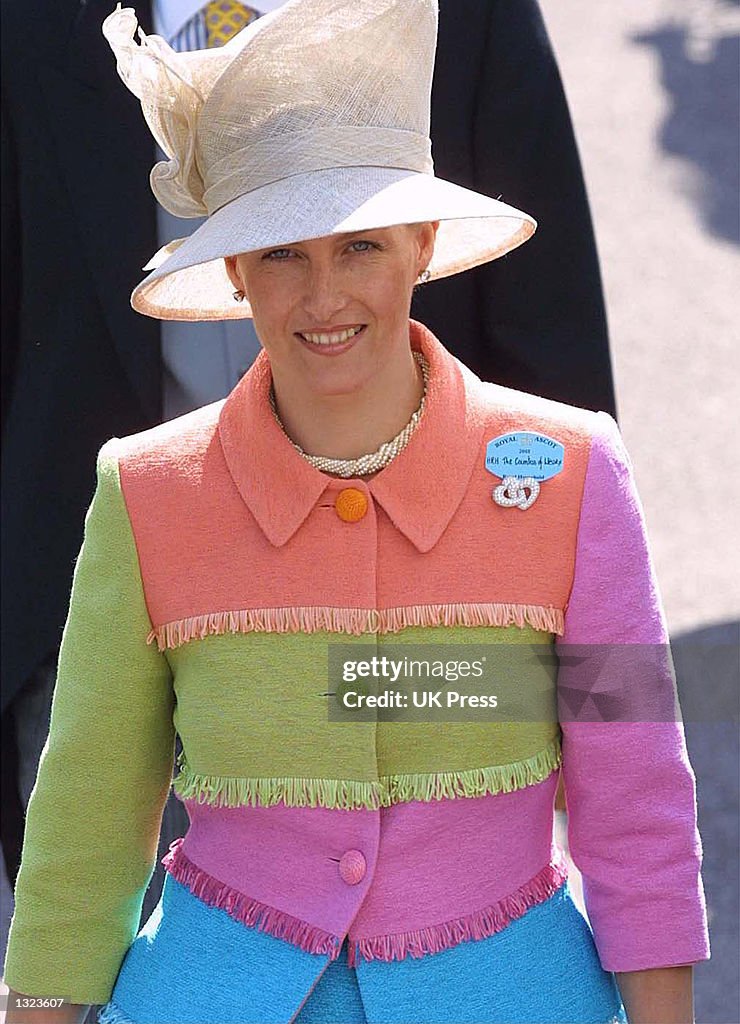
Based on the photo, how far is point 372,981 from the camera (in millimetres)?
2049

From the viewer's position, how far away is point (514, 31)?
112 inches

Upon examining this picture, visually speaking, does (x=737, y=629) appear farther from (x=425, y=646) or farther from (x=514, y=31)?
(x=425, y=646)

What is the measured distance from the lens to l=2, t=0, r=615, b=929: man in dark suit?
285cm

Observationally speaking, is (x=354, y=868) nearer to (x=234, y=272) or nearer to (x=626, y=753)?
(x=626, y=753)

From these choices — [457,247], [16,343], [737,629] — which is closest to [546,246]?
[457,247]

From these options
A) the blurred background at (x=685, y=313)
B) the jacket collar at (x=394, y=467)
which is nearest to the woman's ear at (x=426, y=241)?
the jacket collar at (x=394, y=467)

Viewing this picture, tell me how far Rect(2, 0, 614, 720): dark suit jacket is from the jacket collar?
0.67 meters

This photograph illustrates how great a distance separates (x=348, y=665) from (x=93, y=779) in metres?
0.31

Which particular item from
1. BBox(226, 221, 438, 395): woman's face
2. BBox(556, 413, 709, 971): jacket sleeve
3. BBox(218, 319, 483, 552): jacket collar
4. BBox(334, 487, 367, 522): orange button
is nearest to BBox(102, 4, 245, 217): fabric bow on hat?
BBox(226, 221, 438, 395): woman's face

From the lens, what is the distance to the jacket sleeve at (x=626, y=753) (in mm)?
2068

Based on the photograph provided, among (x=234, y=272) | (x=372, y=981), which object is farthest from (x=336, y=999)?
(x=234, y=272)

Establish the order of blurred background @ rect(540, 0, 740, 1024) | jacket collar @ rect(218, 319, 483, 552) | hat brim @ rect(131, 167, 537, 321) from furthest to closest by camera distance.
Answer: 1. blurred background @ rect(540, 0, 740, 1024)
2. jacket collar @ rect(218, 319, 483, 552)
3. hat brim @ rect(131, 167, 537, 321)

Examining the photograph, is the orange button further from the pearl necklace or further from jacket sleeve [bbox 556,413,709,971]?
jacket sleeve [bbox 556,413,709,971]

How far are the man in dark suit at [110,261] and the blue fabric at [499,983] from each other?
970 millimetres
